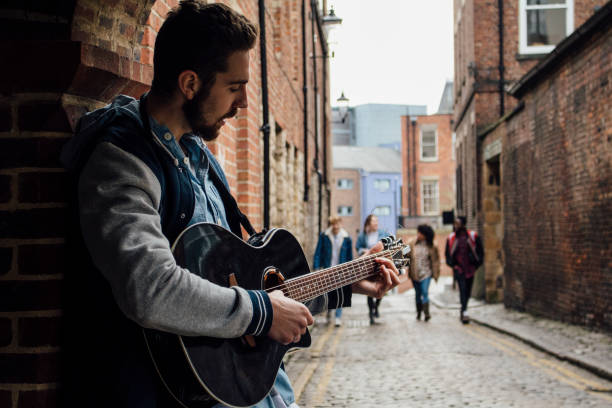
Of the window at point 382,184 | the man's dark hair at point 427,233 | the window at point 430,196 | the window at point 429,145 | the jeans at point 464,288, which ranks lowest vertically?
the jeans at point 464,288

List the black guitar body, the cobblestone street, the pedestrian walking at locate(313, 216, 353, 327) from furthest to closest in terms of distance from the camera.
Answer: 1. the pedestrian walking at locate(313, 216, 353, 327)
2. the cobblestone street
3. the black guitar body

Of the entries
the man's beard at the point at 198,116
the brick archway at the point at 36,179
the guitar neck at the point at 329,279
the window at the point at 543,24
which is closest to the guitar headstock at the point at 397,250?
the guitar neck at the point at 329,279

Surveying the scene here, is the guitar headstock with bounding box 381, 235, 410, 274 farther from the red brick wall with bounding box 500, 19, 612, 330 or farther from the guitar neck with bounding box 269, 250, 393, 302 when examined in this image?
the red brick wall with bounding box 500, 19, 612, 330

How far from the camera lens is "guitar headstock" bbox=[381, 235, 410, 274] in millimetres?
2575

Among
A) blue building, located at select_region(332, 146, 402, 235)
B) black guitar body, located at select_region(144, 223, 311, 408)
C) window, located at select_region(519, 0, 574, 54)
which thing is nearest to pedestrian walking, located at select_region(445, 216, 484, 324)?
window, located at select_region(519, 0, 574, 54)

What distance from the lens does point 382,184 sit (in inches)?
2170

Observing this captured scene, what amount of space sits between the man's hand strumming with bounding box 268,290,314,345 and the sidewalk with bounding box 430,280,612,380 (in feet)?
19.8

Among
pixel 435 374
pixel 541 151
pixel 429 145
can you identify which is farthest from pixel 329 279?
pixel 429 145

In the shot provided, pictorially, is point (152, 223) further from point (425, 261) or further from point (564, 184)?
point (425, 261)

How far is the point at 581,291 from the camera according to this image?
35.3 ft

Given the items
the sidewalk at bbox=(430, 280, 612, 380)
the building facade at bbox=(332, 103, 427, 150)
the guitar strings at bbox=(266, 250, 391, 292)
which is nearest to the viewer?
the guitar strings at bbox=(266, 250, 391, 292)

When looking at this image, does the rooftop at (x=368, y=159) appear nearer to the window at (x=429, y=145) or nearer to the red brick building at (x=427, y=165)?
the window at (x=429, y=145)

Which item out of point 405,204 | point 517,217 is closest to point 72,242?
point 517,217

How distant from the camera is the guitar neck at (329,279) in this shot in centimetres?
214
